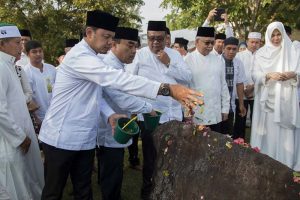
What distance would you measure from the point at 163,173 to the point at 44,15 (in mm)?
14529

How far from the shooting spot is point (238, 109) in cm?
785

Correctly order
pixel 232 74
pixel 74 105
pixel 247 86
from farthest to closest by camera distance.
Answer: pixel 247 86 → pixel 232 74 → pixel 74 105

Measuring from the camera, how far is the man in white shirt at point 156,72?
16.4ft

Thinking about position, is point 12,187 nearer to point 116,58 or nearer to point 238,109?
point 116,58

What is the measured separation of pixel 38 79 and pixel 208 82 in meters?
2.43

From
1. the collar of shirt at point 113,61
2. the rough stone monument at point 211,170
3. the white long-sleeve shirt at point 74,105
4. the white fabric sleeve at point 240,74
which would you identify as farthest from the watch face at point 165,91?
the white fabric sleeve at point 240,74

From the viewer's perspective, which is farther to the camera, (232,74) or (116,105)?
(232,74)

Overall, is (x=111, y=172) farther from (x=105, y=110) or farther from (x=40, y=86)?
(x=40, y=86)

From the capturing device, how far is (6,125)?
3.85m

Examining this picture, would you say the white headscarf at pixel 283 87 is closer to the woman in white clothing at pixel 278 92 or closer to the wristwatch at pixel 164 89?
the woman in white clothing at pixel 278 92

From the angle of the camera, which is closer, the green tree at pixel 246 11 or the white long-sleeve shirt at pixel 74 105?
the white long-sleeve shirt at pixel 74 105

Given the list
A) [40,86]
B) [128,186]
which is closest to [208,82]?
[128,186]

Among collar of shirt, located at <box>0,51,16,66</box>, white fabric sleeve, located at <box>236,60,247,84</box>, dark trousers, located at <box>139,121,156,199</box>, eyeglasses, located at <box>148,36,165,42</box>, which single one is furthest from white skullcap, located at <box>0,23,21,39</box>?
white fabric sleeve, located at <box>236,60,247,84</box>

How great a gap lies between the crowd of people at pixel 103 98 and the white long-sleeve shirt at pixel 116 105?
11mm
